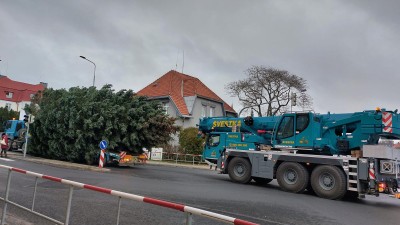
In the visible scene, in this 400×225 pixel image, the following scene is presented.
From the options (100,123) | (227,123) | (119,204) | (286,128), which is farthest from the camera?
(100,123)

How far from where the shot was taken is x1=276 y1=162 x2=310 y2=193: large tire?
1485 cm

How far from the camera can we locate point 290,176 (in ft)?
50.5

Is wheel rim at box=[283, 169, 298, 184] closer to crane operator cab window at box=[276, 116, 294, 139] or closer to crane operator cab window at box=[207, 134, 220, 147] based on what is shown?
crane operator cab window at box=[276, 116, 294, 139]

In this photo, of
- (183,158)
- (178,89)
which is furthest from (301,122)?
(178,89)

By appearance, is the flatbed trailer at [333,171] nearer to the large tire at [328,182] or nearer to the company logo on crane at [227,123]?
the large tire at [328,182]

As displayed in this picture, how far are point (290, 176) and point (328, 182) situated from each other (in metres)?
1.69

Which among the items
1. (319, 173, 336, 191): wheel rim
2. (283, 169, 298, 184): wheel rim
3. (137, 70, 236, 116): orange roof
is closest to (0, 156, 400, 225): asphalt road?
(319, 173, 336, 191): wheel rim

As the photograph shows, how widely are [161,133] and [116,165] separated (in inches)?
157

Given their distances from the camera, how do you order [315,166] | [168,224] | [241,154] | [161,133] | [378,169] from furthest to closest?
[161,133], [241,154], [315,166], [378,169], [168,224]

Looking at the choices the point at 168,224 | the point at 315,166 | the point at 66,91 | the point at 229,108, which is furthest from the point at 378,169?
the point at 229,108

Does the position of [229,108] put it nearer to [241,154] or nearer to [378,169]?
[241,154]

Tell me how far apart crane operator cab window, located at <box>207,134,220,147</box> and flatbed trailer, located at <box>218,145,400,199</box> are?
3028mm

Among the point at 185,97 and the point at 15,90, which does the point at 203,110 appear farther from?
the point at 15,90

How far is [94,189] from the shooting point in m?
5.09
